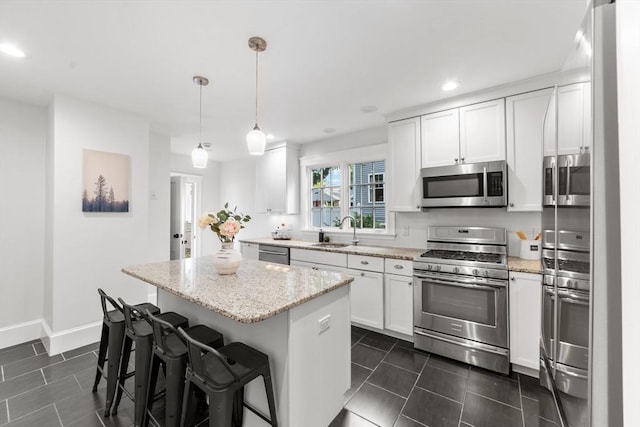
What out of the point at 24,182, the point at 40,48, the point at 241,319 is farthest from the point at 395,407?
the point at 24,182

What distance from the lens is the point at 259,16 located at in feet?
5.73

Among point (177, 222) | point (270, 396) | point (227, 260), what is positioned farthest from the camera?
point (177, 222)

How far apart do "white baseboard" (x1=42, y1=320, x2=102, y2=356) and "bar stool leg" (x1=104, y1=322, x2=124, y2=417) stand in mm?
1516

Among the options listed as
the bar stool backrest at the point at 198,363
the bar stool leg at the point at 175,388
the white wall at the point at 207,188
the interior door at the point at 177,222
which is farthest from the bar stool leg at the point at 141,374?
the white wall at the point at 207,188

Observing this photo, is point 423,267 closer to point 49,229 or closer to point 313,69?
point 313,69

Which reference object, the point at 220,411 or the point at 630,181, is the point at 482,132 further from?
the point at 220,411

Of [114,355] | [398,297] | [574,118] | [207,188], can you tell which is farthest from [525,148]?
[207,188]

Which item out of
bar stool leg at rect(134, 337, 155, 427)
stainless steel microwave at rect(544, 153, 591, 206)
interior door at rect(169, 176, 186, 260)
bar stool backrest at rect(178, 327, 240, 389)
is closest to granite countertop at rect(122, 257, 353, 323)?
bar stool backrest at rect(178, 327, 240, 389)

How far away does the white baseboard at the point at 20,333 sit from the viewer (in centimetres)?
296

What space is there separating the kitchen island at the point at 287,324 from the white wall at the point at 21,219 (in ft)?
6.96

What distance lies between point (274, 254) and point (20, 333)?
2.99m

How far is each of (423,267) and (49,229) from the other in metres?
4.05

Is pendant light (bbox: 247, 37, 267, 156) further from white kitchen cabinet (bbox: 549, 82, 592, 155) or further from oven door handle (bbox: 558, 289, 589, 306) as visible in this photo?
oven door handle (bbox: 558, 289, 589, 306)

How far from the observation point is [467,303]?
2545 millimetres
